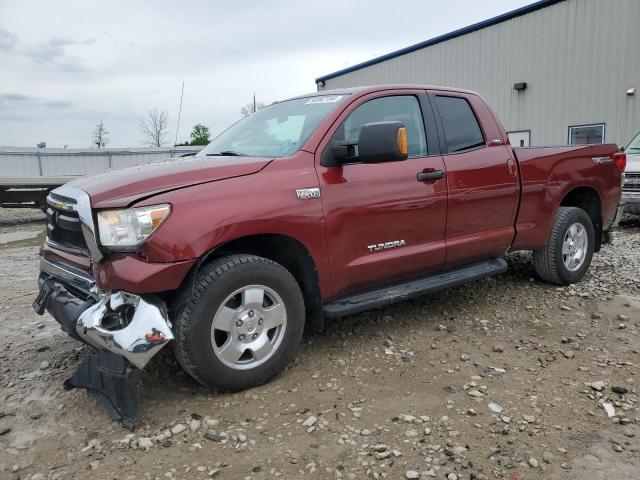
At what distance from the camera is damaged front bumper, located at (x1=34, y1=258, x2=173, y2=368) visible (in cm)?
266

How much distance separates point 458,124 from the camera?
14.1 feet

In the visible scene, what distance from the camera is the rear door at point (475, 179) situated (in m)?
4.08

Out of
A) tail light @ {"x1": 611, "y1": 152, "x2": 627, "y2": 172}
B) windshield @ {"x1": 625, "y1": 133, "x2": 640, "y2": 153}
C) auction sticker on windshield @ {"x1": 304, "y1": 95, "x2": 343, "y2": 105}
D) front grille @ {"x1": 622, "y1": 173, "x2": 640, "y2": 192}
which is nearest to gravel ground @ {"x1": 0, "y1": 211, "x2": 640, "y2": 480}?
tail light @ {"x1": 611, "y1": 152, "x2": 627, "y2": 172}

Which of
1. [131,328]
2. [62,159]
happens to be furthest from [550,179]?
[62,159]

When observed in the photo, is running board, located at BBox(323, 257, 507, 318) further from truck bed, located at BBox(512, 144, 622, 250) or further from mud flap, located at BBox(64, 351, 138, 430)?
mud flap, located at BBox(64, 351, 138, 430)

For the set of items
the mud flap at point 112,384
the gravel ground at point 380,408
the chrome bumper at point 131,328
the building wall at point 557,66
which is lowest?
the gravel ground at point 380,408

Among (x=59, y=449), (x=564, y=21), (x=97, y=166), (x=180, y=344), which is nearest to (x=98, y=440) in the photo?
(x=59, y=449)

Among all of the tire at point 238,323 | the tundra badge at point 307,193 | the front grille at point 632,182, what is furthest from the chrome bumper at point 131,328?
the front grille at point 632,182

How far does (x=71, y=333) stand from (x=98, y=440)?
2.05 ft

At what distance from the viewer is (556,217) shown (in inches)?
195

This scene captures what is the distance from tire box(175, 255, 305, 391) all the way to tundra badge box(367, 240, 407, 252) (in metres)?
0.67

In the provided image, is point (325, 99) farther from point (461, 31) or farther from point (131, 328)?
point (461, 31)

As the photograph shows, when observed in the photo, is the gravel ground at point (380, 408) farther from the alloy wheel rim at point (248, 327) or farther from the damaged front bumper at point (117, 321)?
the damaged front bumper at point (117, 321)

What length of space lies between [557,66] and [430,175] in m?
13.1
